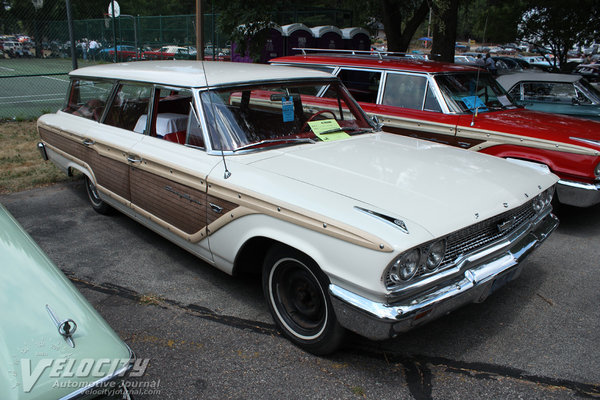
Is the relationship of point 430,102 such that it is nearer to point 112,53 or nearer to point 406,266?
point 406,266

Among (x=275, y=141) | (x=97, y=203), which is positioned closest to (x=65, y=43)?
(x=97, y=203)

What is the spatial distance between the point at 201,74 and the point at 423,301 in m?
2.36

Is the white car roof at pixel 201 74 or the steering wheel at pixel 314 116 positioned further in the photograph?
the steering wheel at pixel 314 116

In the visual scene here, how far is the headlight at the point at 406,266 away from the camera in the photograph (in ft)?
7.66

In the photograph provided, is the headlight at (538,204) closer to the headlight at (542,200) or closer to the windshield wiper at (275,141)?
the headlight at (542,200)

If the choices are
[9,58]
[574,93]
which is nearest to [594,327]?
[574,93]

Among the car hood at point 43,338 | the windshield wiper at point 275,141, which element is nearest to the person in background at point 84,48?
the windshield wiper at point 275,141

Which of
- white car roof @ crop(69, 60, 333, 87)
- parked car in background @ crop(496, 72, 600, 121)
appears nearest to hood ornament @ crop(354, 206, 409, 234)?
white car roof @ crop(69, 60, 333, 87)

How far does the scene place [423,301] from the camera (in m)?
2.46

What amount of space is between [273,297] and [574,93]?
7170 millimetres

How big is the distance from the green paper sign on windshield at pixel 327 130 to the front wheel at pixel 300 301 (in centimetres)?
117

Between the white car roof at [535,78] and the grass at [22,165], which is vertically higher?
the white car roof at [535,78]

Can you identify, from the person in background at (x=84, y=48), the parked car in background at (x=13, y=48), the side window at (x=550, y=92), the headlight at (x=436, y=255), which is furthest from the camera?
the person in background at (x=84, y=48)

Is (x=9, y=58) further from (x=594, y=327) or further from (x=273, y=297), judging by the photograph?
(x=594, y=327)
